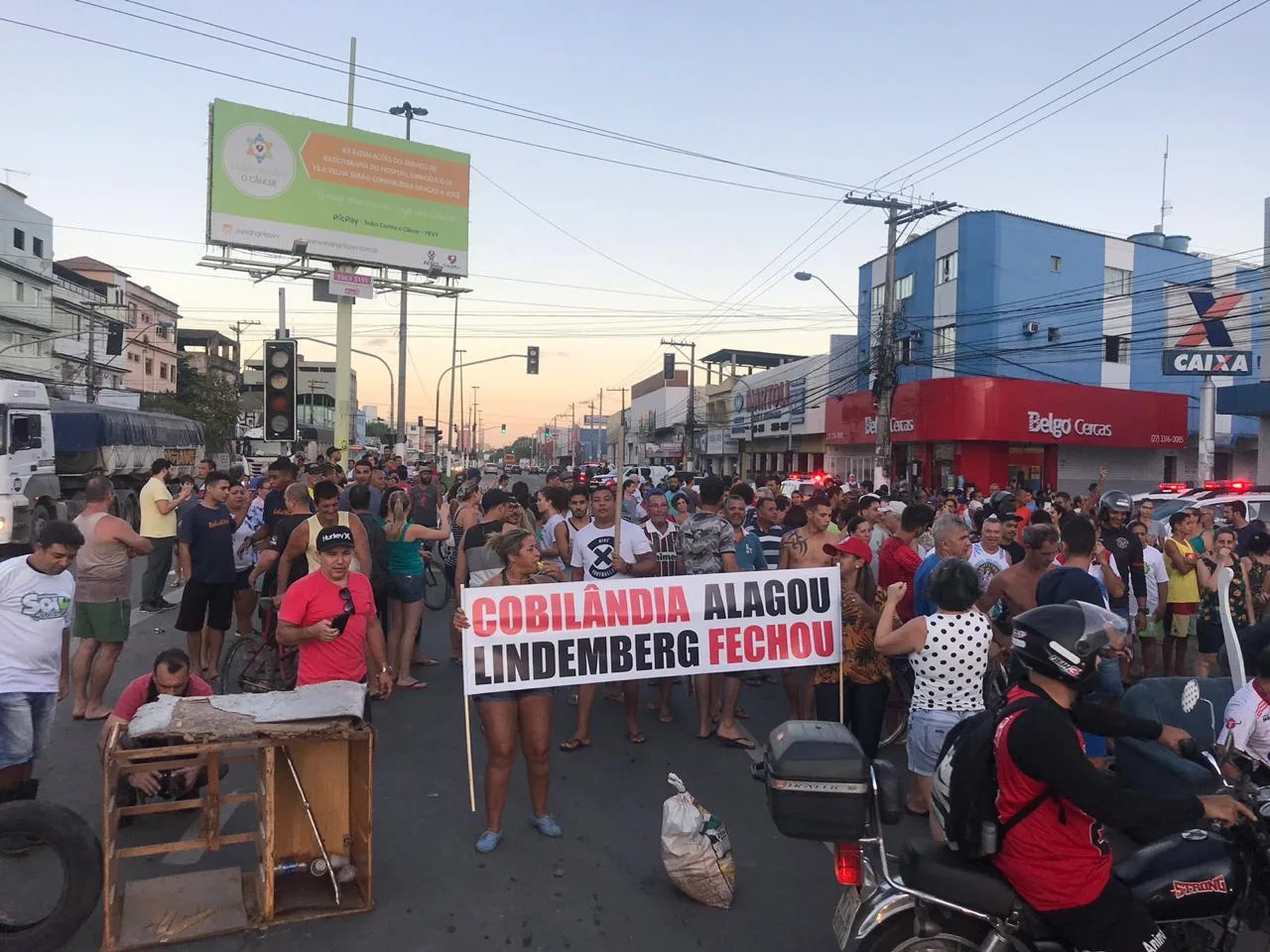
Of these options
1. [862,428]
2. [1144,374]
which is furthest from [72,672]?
[1144,374]

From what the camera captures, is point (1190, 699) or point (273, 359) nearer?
point (1190, 699)

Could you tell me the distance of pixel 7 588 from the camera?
4547mm

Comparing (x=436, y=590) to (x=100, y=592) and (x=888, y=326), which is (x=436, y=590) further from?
(x=888, y=326)

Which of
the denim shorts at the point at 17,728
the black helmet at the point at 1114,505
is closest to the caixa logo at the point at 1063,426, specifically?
the black helmet at the point at 1114,505

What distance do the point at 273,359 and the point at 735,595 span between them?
8.48 m

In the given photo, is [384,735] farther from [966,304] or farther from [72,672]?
[966,304]

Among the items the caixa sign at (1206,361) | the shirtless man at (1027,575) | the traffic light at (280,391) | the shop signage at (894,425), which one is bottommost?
the shirtless man at (1027,575)

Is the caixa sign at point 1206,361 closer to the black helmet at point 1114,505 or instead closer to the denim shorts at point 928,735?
the black helmet at point 1114,505

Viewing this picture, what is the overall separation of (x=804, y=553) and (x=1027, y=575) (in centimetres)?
152

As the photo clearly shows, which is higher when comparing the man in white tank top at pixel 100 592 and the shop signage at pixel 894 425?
the shop signage at pixel 894 425

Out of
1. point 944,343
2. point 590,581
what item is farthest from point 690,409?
point 590,581

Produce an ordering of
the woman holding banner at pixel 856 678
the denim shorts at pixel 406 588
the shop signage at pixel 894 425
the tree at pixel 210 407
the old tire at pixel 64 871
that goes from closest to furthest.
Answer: the old tire at pixel 64 871, the woman holding banner at pixel 856 678, the denim shorts at pixel 406 588, the shop signage at pixel 894 425, the tree at pixel 210 407

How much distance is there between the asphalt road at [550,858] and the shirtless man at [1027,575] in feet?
5.12

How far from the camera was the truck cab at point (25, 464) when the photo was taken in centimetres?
1666
